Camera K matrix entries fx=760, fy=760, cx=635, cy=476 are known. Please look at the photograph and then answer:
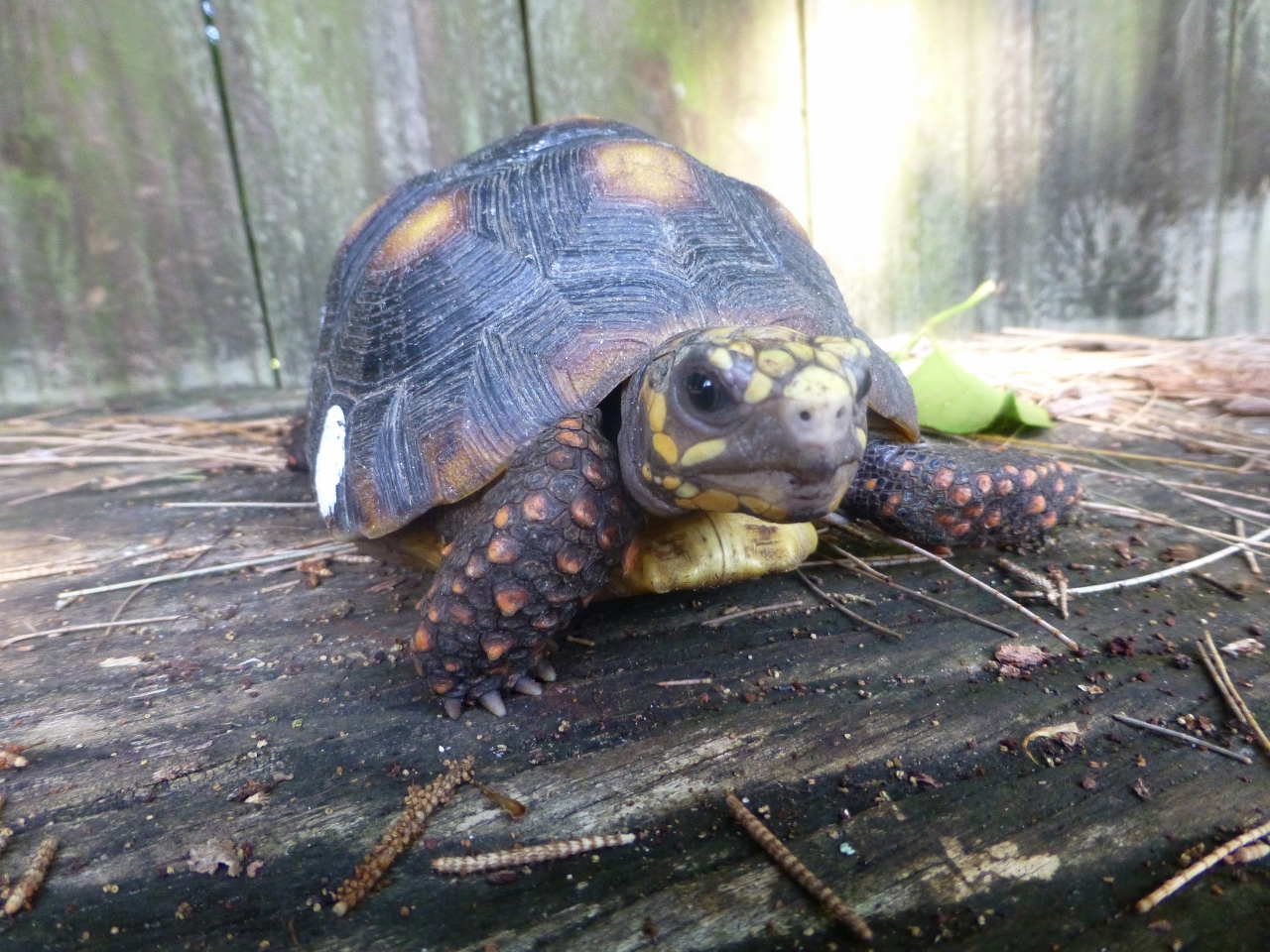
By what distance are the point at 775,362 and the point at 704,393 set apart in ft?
0.40

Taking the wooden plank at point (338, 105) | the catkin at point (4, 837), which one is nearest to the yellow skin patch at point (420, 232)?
the catkin at point (4, 837)

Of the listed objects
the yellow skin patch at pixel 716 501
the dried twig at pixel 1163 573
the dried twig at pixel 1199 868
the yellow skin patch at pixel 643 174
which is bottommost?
the dried twig at pixel 1199 868

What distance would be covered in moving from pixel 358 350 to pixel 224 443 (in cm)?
180

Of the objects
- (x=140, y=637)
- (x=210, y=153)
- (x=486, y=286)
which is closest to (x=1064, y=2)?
(x=486, y=286)

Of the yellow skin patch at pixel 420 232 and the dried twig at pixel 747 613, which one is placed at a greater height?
the yellow skin patch at pixel 420 232

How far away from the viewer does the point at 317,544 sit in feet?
7.10

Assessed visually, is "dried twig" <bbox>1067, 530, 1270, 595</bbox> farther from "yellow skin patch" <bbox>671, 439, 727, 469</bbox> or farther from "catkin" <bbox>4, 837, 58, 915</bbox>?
"catkin" <bbox>4, 837, 58, 915</bbox>

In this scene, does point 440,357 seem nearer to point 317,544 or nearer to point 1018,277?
point 317,544

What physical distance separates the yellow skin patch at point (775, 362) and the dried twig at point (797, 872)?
Result: 2.01ft

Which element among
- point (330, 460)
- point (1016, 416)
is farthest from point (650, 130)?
point (330, 460)

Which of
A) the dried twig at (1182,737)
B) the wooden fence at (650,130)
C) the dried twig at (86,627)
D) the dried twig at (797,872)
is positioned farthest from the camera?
the wooden fence at (650,130)

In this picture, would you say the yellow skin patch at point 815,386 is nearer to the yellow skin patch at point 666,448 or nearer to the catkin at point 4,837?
the yellow skin patch at point 666,448

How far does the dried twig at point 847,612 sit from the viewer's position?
1.49 m

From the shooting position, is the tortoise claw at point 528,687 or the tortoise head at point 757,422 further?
the tortoise claw at point 528,687
